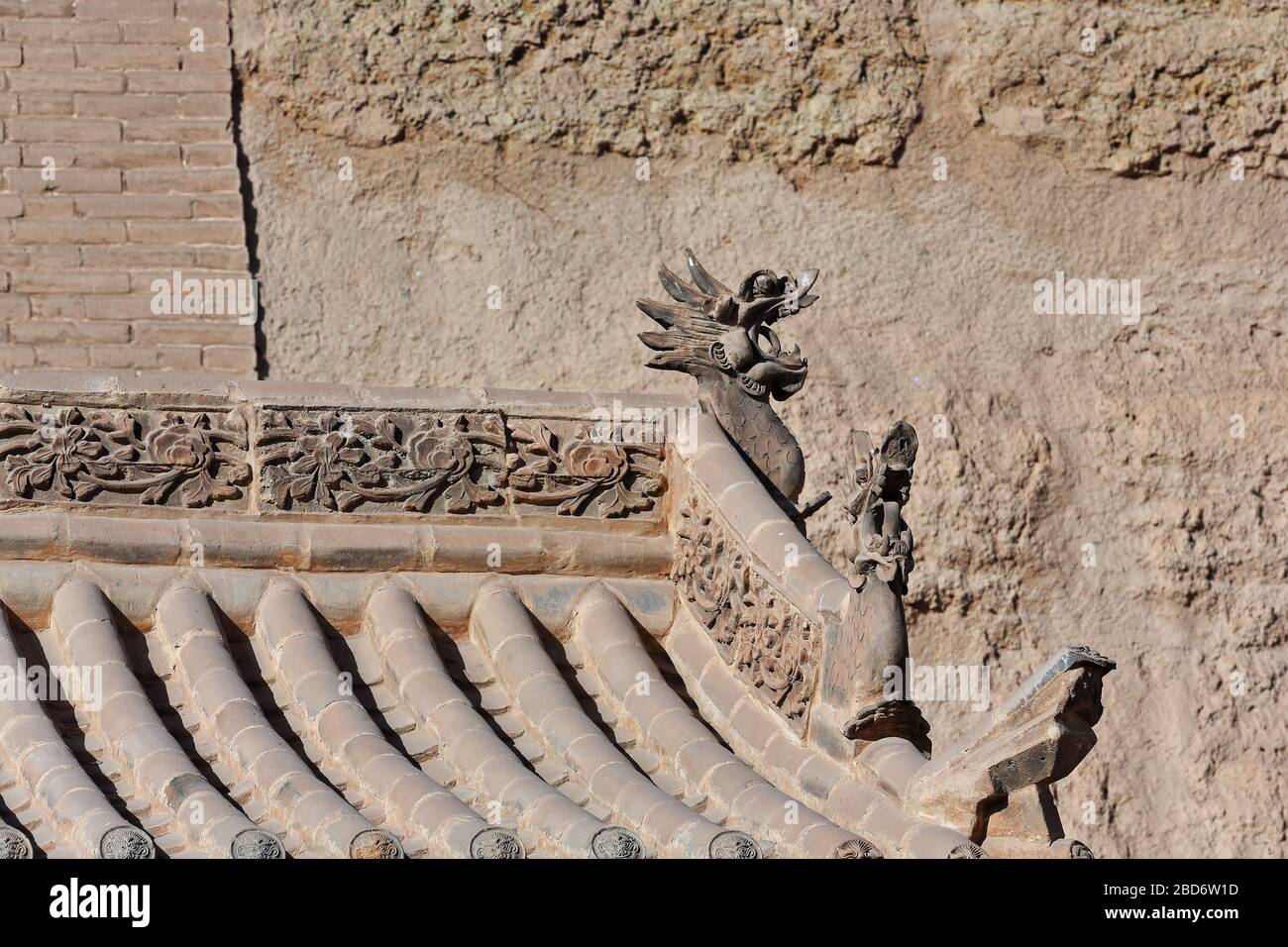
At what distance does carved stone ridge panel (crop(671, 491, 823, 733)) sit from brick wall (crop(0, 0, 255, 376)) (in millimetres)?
5082

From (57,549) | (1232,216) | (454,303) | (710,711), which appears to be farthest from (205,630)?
(1232,216)

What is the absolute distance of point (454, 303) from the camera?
1652 cm

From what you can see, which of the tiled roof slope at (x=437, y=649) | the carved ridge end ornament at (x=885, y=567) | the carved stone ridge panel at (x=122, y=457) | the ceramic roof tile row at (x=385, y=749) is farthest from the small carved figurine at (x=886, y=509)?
the carved stone ridge panel at (x=122, y=457)

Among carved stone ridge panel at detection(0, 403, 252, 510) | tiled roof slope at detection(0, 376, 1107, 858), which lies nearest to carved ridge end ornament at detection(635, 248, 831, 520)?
tiled roof slope at detection(0, 376, 1107, 858)

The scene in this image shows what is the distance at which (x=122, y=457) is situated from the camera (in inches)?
398

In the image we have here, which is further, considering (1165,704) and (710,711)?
(1165,704)

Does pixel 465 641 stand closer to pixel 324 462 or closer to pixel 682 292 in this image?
pixel 324 462

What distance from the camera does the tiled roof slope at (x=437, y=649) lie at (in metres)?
8.84

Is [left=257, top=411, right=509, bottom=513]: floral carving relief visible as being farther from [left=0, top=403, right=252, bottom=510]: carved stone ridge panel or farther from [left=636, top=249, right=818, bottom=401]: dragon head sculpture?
[left=636, top=249, right=818, bottom=401]: dragon head sculpture

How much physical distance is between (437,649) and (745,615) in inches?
48.6

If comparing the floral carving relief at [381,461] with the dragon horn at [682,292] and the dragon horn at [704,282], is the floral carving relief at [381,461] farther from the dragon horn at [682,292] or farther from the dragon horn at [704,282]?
the dragon horn at [704,282]

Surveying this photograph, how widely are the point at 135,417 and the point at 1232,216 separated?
9.77 metres

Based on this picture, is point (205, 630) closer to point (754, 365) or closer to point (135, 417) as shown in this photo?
point (135, 417)

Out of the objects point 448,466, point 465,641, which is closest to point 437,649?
point 465,641
